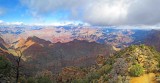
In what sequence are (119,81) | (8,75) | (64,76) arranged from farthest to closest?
(64,76)
(8,75)
(119,81)

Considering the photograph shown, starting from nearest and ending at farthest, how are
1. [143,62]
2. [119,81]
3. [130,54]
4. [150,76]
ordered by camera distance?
1. [119,81]
2. [150,76]
3. [143,62]
4. [130,54]

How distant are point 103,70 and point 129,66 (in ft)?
32.5

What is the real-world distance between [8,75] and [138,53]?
47.0 metres

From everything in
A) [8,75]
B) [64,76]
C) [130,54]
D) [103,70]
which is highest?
[130,54]

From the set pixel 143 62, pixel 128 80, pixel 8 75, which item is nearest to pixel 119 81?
pixel 128 80

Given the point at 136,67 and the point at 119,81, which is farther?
the point at 136,67

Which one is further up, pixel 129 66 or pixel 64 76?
pixel 129 66

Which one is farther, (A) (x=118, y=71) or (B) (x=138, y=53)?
(B) (x=138, y=53)

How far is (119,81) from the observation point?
157 ft

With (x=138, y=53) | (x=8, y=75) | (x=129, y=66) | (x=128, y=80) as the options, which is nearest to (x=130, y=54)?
(x=138, y=53)

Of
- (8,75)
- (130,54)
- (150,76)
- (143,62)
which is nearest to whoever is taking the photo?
(150,76)

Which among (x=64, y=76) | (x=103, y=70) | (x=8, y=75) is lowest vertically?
(x=64, y=76)

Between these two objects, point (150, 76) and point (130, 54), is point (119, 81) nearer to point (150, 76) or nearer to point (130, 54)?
point (150, 76)

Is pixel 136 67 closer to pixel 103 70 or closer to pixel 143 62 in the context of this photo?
pixel 143 62
